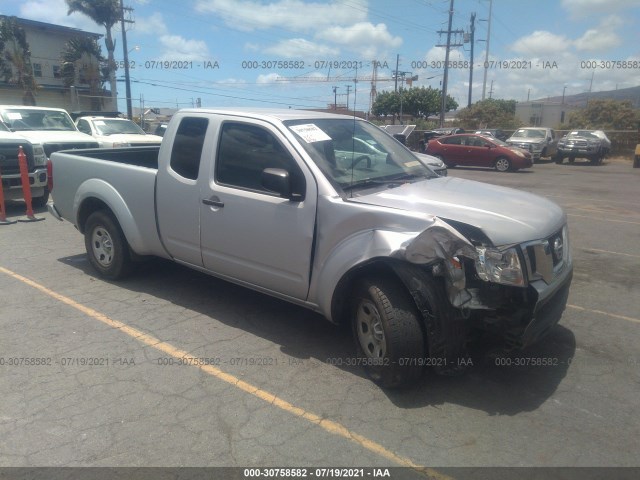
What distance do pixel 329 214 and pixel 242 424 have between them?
1.55 m

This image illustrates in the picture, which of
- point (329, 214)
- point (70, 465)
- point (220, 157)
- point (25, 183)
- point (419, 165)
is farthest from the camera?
point (25, 183)

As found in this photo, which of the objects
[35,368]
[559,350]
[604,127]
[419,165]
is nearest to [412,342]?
[559,350]

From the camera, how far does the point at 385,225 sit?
351cm

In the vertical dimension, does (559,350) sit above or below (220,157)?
below

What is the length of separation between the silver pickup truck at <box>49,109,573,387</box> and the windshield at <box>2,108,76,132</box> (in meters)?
7.58

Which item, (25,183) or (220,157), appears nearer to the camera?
(220,157)

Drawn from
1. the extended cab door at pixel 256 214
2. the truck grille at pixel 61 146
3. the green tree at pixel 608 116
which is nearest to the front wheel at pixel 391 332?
the extended cab door at pixel 256 214

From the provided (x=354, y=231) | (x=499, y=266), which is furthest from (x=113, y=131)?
(x=499, y=266)

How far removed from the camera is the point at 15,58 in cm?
3906

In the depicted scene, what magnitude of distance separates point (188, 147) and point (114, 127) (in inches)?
454

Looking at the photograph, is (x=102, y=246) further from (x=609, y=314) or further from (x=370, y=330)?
(x=609, y=314)

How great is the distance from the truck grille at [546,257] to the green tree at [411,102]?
53213mm

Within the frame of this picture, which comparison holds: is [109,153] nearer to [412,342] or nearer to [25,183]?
[25,183]

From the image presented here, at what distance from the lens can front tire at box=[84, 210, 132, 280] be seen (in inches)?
219
